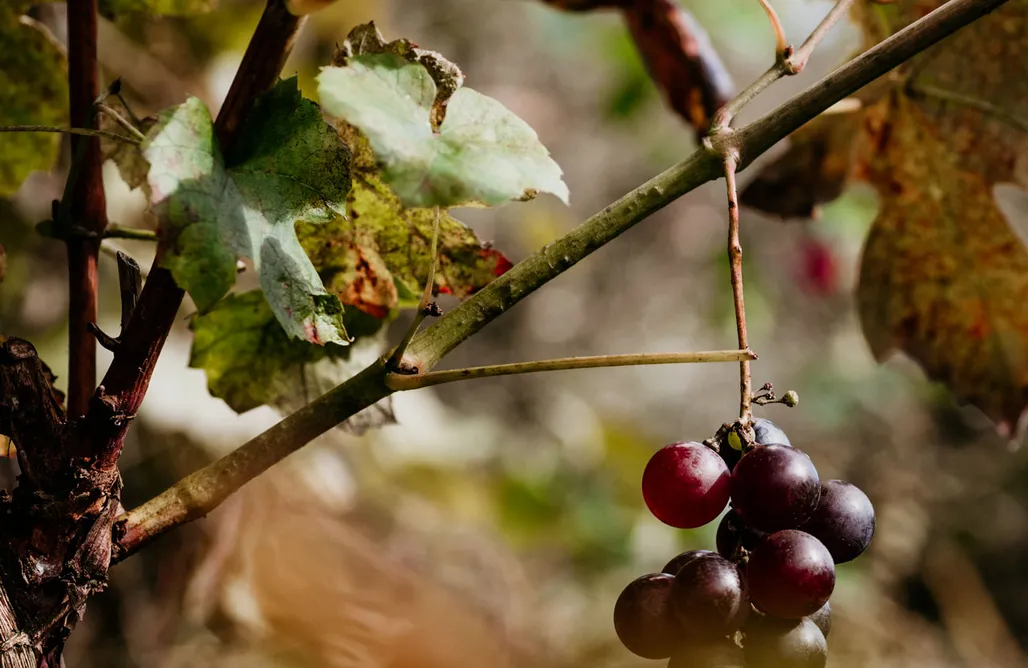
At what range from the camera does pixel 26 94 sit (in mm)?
603

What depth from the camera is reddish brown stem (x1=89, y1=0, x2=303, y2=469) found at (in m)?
0.39

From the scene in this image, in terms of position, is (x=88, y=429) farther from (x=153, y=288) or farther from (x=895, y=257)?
(x=895, y=257)

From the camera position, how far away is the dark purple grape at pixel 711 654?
0.41 metres

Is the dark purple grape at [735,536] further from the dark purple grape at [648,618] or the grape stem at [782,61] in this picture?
the grape stem at [782,61]

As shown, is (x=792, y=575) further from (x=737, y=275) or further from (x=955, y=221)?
(x=955, y=221)

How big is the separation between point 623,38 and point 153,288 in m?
2.29

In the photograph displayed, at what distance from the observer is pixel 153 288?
15.3 inches

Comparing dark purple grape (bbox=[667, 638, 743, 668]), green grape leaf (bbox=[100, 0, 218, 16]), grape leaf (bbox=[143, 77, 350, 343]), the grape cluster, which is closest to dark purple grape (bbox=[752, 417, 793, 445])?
the grape cluster

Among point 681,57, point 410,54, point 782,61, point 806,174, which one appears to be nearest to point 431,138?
point 410,54

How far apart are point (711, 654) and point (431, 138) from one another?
272 millimetres

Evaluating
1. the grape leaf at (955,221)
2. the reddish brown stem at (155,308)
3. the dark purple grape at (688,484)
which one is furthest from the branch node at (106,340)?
the grape leaf at (955,221)

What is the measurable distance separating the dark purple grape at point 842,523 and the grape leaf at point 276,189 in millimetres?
257

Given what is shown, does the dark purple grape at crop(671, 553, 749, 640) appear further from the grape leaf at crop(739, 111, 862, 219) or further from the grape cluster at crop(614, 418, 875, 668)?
the grape leaf at crop(739, 111, 862, 219)

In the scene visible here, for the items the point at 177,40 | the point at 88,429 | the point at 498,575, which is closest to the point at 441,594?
the point at 498,575
